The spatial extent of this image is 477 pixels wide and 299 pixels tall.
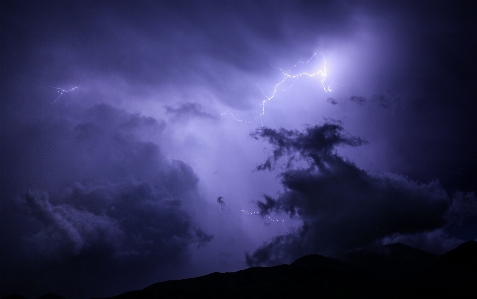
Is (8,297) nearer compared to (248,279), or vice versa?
(8,297)

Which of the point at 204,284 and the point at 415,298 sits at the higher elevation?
the point at 204,284

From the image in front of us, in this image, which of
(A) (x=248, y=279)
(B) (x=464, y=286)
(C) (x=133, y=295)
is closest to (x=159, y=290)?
(C) (x=133, y=295)

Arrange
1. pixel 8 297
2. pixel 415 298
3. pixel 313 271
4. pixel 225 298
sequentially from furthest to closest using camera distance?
pixel 313 271, pixel 8 297, pixel 225 298, pixel 415 298

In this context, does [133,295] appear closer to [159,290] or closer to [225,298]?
[159,290]

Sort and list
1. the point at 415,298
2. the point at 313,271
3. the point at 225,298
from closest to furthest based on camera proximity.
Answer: the point at 415,298
the point at 225,298
the point at 313,271

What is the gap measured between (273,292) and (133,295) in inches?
3012

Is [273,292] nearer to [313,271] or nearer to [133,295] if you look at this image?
[313,271]

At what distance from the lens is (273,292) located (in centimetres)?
16075

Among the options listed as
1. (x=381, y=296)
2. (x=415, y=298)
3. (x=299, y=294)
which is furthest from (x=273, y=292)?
(x=415, y=298)

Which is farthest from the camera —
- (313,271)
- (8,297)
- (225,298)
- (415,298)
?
(313,271)

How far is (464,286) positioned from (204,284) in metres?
145

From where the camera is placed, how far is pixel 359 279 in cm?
18975

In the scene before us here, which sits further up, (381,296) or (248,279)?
(248,279)

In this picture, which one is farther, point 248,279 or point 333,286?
point 248,279
